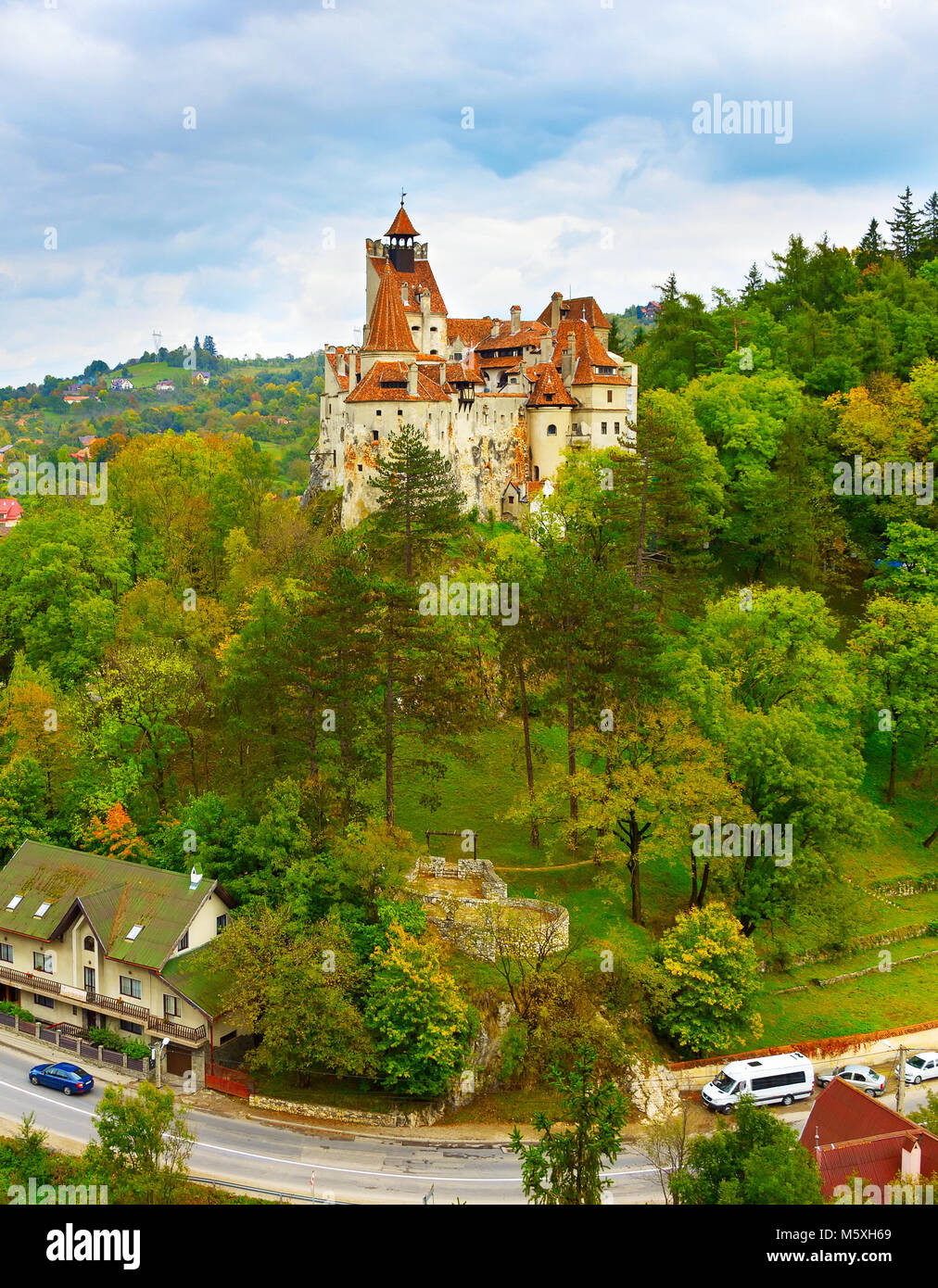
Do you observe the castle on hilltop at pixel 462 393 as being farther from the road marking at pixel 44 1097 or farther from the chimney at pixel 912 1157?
the chimney at pixel 912 1157

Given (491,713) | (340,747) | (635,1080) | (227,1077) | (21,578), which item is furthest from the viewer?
(21,578)

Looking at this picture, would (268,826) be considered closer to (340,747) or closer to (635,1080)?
(340,747)

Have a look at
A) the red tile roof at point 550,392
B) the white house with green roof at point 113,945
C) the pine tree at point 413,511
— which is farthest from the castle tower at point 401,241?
the white house with green roof at point 113,945

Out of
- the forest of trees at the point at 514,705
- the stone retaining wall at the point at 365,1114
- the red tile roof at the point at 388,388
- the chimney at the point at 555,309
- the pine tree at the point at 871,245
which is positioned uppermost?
the pine tree at the point at 871,245

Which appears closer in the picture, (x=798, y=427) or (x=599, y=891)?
(x=599, y=891)

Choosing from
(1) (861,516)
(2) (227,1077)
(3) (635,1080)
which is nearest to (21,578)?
(2) (227,1077)

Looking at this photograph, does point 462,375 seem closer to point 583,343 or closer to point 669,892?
point 583,343
